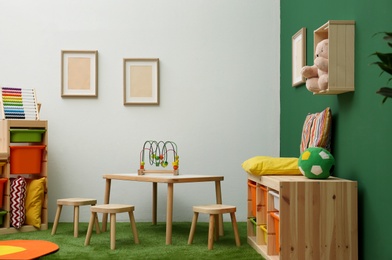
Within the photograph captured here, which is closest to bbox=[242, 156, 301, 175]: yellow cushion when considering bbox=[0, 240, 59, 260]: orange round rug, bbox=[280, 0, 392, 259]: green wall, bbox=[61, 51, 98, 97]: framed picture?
bbox=[280, 0, 392, 259]: green wall

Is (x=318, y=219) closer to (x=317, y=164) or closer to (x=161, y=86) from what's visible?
(x=317, y=164)

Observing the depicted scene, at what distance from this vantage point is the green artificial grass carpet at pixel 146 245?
13.7ft

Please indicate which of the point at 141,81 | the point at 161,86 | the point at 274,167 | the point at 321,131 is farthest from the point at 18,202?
the point at 321,131

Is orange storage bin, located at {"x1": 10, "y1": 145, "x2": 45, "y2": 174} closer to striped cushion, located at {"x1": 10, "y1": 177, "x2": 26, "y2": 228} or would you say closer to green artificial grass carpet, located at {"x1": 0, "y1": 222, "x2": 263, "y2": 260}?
striped cushion, located at {"x1": 10, "y1": 177, "x2": 26, "y2": 228}

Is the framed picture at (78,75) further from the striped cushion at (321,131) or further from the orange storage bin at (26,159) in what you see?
the striped cushion at (321,131)

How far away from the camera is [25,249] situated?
12.6ft

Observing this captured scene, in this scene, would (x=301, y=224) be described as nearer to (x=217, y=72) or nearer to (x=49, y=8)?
(x=217, y=72)

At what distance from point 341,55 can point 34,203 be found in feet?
10.3

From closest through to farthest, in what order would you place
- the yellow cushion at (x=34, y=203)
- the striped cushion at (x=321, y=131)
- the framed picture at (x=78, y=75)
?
the striped cushion at (x=321, y=131)
the yellow cushion at (x=34, y=203)
the framed picture at (x=78, y=75)

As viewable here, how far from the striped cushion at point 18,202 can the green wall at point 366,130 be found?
2762 millimetres

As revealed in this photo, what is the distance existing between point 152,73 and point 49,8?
1.25m

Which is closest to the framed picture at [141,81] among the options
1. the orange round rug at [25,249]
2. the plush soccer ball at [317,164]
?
the orange round rug at [25,249]

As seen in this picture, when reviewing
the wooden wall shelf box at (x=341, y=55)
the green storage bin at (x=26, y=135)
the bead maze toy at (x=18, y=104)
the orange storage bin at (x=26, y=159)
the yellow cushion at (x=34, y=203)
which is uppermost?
the wooden wall shelf box at (x=341, y=55)

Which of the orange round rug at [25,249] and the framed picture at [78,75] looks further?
the framed picture at [78,75]
